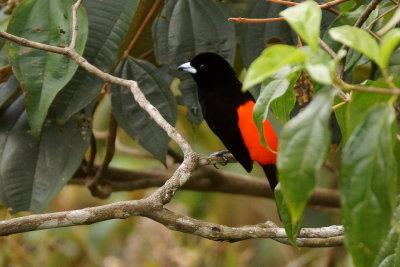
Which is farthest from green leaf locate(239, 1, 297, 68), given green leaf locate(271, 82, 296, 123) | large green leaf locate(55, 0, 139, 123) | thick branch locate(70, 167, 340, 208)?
green leaf locate(271, 82, 296, 123)

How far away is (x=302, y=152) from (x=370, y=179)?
117 mm

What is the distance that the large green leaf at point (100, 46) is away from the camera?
110 inches

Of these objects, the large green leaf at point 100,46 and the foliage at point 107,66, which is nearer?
the foliage at point 107,66

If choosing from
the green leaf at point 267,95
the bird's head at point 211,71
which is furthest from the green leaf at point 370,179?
the bird's head at point 211,71

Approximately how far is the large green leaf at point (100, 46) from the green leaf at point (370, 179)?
1.74m

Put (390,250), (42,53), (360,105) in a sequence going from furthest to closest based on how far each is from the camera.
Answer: (42,53)
(390,250)
(360,105)

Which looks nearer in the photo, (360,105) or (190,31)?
(360,105)

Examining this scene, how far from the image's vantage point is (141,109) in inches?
116

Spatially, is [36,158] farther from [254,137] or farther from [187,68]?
[254,137]

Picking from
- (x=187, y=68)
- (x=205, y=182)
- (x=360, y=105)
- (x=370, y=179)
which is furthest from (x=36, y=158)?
(x=370, y=179)

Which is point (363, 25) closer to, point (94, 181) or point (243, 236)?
point (243, 236)

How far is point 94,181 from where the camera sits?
3.28 m

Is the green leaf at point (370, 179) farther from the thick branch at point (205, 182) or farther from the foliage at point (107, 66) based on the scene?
the thick branch at point (205, 182)

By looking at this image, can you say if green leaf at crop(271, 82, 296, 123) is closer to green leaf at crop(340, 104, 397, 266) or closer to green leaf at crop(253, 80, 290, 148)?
green leaf at crop(253, 80, 290, 148)
